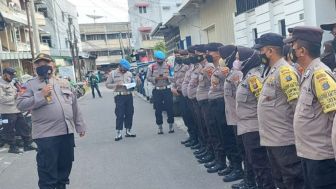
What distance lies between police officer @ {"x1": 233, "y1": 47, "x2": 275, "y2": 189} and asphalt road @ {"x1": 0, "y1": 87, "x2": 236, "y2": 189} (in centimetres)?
115

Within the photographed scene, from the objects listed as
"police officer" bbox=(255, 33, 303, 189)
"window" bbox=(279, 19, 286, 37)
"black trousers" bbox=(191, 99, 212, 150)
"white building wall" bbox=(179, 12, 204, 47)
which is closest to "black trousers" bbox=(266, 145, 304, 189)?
"police officer" bbox=(255, 33, 303, 189)

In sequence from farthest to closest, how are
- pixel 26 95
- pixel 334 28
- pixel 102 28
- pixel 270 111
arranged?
pixel 102 28 → pixel 26 95 → pixel 334 28 → pixel 270 111

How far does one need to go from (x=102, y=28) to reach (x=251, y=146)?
80990 millimetres

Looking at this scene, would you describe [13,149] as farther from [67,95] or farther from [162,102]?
[67,95]

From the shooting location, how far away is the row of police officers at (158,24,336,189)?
127 inches

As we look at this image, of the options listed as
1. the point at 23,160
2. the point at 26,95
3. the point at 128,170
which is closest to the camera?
the point at 26,95

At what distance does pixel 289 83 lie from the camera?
373 centimetres

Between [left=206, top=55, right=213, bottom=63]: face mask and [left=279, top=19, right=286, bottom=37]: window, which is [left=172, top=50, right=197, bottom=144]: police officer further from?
[left=279, top=19, right=286, bottom=37]: window

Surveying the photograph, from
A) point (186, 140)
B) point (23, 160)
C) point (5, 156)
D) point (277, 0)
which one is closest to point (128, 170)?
point (186, 140)

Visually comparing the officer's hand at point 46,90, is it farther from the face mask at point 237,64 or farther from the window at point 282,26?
the window at point 282,26

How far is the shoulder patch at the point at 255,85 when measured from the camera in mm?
4457

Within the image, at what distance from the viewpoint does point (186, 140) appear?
8.86m

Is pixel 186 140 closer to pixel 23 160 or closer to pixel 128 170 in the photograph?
pixel 128 170

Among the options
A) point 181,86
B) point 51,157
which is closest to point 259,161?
point 51,157
